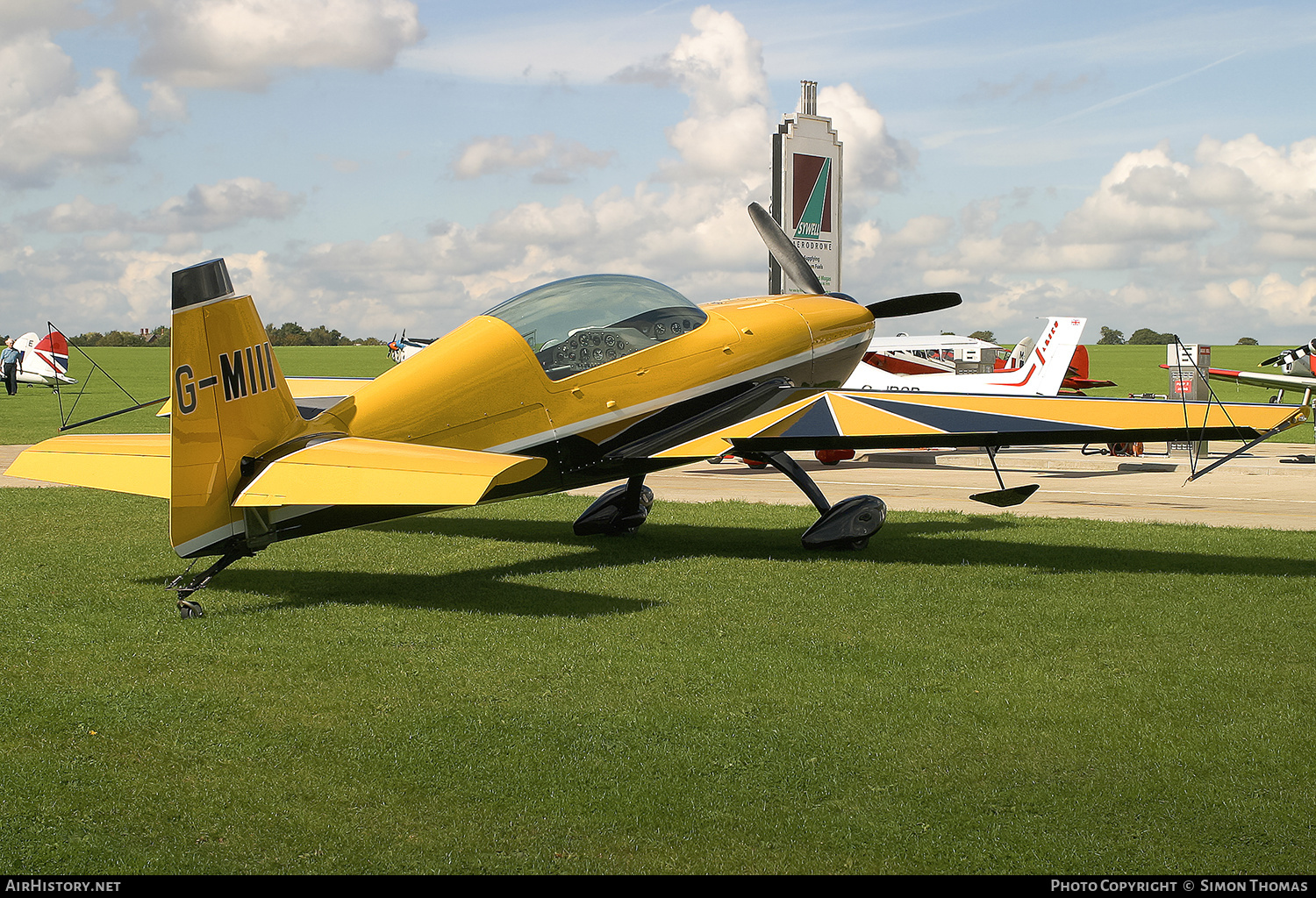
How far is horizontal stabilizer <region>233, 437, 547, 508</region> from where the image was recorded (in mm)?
6250

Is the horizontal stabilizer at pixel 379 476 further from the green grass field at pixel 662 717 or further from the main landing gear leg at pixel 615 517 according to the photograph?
the main landing gear leg at pixel 615 517

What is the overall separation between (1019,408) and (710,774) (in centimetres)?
561

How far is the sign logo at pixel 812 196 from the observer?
73.4ft

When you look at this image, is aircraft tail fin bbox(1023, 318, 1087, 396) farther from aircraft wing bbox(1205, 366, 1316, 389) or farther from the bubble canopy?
the bubble canopy

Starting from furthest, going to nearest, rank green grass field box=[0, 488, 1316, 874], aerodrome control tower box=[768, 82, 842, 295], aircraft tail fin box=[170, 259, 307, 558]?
aerodrome control tower box=[768, 82, 842, 295] < aircraft tail fin box=[170, 259, 307, 558] < green grass field box=[0, 488, 1316, 874]

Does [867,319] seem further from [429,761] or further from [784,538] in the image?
[429,761]

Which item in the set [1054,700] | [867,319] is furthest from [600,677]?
[867,319]

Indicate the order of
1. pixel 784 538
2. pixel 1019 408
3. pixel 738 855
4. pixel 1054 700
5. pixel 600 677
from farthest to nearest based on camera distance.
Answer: pixel 784 538, pixel 1019 408, pixel 600 677, pixel 1054 700, pixel 738 855

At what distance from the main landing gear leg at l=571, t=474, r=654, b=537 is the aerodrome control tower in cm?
1113

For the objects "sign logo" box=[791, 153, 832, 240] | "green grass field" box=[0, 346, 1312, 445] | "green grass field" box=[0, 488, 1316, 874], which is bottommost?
"green grass field" box=[0, 346, 1312, 445]

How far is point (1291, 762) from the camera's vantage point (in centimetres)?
450

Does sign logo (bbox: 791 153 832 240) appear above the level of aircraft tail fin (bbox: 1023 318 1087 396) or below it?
above

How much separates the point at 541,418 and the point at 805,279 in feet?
18.3

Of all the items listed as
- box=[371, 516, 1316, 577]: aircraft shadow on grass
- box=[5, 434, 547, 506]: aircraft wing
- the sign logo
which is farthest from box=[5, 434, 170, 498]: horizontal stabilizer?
the sign logo
